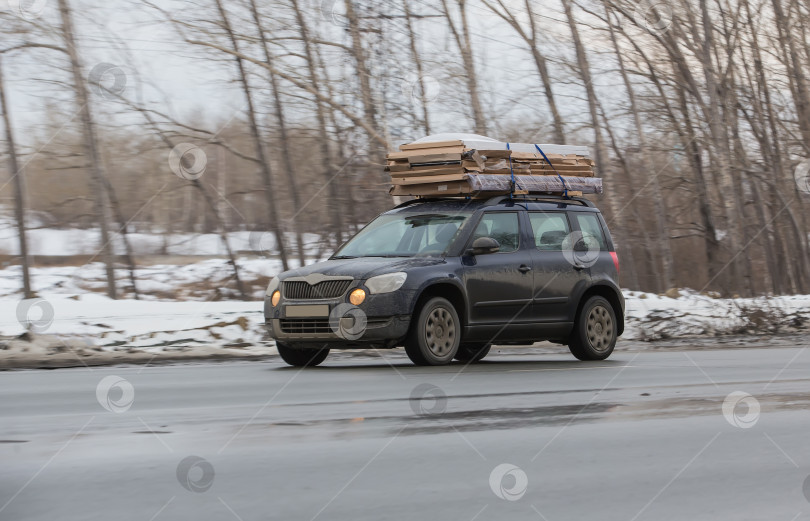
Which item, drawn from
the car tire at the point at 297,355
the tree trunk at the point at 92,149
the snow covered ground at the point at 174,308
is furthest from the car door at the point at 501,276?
the tree trunk at the point at 92,149

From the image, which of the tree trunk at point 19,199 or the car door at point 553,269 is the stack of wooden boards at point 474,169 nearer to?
the car door at point 553,269

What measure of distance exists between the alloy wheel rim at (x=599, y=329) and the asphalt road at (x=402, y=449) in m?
3.15

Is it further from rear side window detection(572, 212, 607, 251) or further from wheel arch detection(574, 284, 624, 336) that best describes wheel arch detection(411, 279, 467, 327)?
rear side window detection(572, 212, 607, 251)

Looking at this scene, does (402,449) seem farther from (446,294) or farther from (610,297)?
(610,297)

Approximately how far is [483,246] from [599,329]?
2190 millimetres

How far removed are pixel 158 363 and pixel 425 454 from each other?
7450 mm

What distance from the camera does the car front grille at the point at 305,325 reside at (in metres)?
11.5

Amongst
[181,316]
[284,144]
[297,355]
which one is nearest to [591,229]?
[297,355]

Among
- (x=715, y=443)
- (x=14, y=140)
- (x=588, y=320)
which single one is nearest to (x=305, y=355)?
(x=588, y=320)

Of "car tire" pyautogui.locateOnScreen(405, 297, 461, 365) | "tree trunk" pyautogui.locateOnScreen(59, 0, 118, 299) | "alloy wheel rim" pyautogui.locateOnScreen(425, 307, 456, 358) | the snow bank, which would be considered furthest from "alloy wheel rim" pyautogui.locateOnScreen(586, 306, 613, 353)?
"tree trunk" pyautogui.locateOnScreen(59, 0, 118, 299)

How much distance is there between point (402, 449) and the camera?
598 centimetres

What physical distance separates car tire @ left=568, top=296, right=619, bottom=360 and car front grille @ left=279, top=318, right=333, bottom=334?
3.38 metres

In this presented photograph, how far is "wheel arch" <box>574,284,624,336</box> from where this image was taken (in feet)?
44.8

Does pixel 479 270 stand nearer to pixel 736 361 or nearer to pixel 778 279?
pixel 736 361
